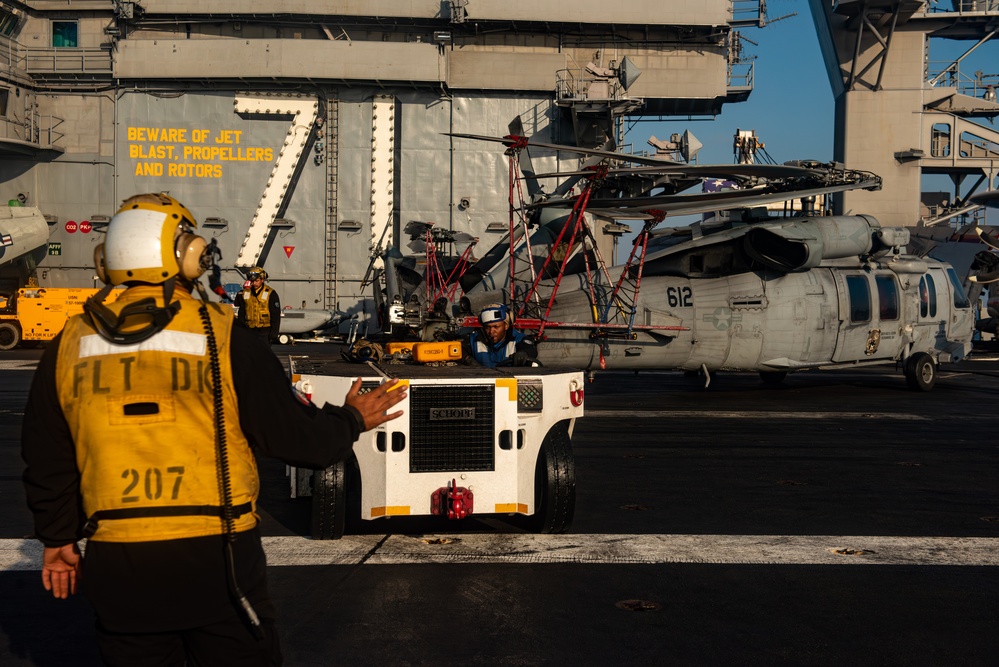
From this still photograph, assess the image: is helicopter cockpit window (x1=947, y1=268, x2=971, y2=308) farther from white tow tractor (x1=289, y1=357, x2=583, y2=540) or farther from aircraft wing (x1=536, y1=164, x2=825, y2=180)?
white tow tractor (x1=289, y1=357, x2=583, y2=540)

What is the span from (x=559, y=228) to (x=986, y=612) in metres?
14.6

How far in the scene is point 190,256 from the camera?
11.3 feet

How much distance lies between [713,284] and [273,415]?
15.1 meters

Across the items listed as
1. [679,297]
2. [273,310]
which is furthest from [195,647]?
[679,297]

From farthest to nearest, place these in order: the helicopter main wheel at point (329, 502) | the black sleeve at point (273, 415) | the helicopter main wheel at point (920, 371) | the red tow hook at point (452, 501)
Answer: the helicopter main wheel at point (920, 371)
the helicopter main wheel at point (329, 502)
the red tow hook at point (452, 501)
the black sleeve at point (273, 415)

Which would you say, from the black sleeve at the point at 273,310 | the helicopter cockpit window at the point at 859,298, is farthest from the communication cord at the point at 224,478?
the helicopter cockpit window at the point at 859,298

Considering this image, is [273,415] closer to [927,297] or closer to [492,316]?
[492,316]

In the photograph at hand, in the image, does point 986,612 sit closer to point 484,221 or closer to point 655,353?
point 655,353

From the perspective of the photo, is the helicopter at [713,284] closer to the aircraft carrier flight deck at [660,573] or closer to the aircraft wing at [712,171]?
the aircraft wing at [712,171]

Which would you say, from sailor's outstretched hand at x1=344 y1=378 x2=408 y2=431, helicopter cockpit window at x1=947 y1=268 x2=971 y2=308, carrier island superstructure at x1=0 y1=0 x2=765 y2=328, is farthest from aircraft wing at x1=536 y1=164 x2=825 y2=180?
carrier island superstructure at x1=0 y1=0 x2=765 y2=328

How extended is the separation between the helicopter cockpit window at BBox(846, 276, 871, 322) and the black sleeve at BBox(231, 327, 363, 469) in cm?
1730

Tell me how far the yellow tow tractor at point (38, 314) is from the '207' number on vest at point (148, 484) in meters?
31.1

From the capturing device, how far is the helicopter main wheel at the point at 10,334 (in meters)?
32.1

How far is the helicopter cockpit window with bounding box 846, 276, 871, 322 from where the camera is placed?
62.1ft
